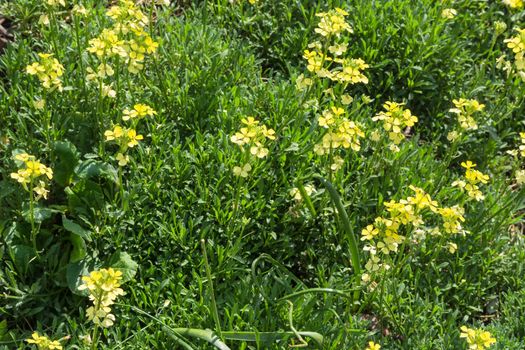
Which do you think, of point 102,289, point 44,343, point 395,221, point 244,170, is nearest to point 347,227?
point 395,221

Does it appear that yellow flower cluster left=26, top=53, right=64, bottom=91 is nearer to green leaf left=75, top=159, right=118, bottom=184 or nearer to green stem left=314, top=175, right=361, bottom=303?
green leaf left=75, top=159, right=118, bottom=184

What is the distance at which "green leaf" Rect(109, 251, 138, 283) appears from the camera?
3490mm

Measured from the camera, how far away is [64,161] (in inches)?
146

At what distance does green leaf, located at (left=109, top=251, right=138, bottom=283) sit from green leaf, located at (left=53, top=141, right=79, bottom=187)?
1.54ft

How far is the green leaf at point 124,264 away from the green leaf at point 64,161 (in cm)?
47

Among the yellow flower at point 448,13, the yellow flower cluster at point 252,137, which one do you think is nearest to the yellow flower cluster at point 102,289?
the yellow flower cluster at point 252,137

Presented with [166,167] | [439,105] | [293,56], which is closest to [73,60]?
[166,167]

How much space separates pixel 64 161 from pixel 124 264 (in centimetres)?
59

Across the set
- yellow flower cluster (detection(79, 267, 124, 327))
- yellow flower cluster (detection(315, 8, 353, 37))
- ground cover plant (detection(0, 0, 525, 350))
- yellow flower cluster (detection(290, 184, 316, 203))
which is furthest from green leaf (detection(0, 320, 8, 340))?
yellow flower cluster (detection(315, 8, 353, 37))

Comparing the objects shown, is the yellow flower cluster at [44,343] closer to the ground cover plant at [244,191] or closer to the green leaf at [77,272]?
the ground cover plant at [244,191]

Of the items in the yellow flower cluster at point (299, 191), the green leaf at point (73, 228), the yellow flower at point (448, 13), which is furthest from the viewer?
the yellow flower at point (448, 13)

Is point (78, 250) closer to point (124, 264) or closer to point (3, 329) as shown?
point (124, 264)

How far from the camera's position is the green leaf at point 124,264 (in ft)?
11.5

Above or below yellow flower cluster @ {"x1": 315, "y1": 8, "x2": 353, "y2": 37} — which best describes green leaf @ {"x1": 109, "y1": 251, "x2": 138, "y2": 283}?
below
